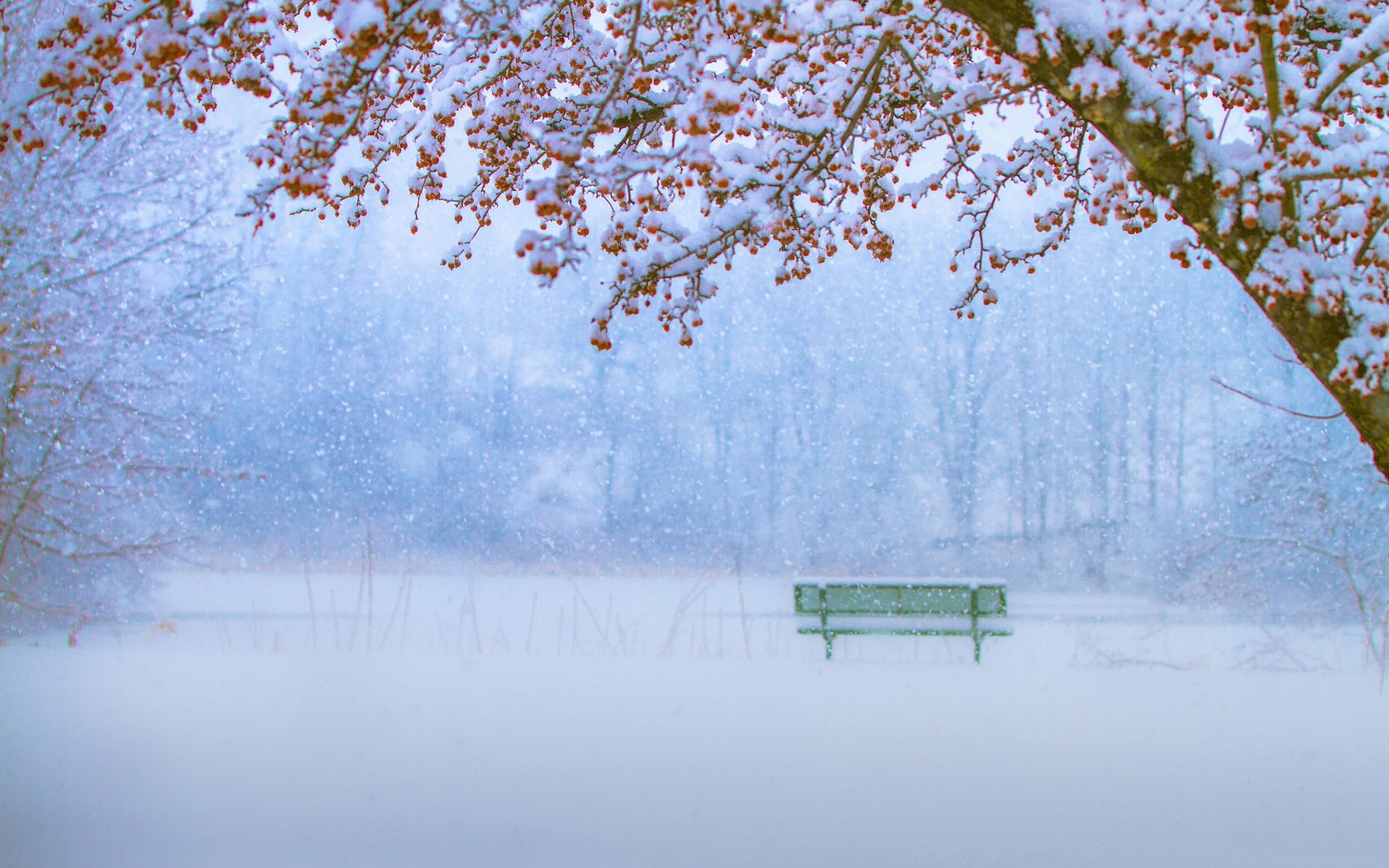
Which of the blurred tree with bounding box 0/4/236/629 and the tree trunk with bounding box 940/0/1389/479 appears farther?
the blurred tree with bounding box 0/4/236/629

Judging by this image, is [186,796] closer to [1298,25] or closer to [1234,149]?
[1234,149]

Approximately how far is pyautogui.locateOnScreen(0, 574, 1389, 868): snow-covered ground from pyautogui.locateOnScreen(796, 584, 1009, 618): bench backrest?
1.27 feet

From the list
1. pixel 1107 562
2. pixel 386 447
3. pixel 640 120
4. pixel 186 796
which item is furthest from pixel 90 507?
pixel 1107 562

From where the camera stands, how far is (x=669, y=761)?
4.50m

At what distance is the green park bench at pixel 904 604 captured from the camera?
24.3ft

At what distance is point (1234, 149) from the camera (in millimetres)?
2543

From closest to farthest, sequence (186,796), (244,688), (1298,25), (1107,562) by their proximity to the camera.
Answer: (1298,25)
(186,796)
(244,688)
(1107,562)

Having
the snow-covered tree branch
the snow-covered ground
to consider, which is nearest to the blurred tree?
the snow-covered ground

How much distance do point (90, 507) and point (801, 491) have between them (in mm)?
14637

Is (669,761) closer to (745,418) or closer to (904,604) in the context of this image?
(904,604)

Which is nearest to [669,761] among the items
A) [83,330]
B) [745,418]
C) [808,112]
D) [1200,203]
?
[808,112]

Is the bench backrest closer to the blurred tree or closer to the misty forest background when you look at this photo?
the blurred tree

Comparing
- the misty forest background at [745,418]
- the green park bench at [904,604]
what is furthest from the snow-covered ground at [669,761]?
the misty forest background at [745,418]

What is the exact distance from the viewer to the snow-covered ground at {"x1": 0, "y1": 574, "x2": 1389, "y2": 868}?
357 centimetres
